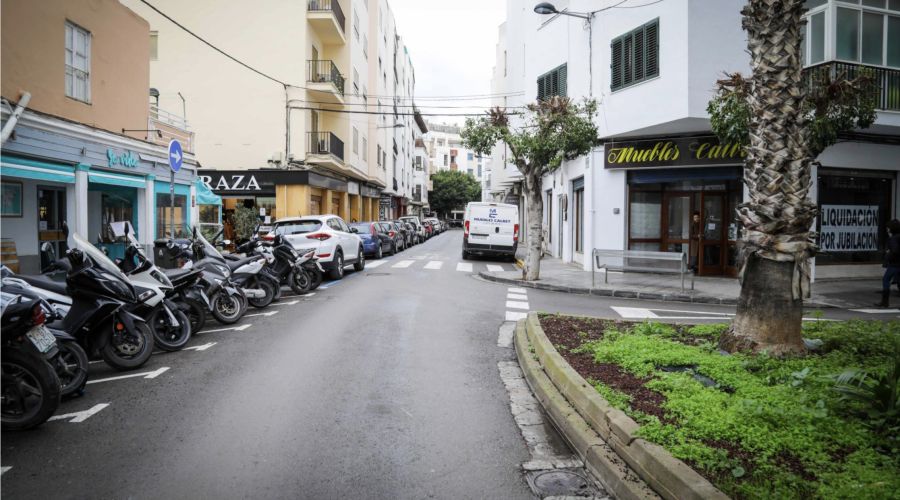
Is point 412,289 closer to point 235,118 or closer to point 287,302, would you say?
point 287,302

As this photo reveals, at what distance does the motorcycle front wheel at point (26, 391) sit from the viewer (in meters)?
4.44

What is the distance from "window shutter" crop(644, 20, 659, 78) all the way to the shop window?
13545 millimetres

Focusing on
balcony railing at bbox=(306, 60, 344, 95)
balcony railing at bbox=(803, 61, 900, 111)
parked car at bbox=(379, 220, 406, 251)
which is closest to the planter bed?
balcony railing at bbox=(803, 61, 900, 111)

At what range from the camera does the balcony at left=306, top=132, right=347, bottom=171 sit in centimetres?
2658

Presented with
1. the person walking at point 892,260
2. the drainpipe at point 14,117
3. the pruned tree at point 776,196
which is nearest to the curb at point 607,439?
the pruned tree at point 776,196

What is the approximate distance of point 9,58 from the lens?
427 inches

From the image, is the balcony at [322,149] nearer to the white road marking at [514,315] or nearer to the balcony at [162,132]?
the balcony at [162,132]

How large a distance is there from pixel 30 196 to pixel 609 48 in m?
15.5

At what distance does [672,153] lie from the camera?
16422mm

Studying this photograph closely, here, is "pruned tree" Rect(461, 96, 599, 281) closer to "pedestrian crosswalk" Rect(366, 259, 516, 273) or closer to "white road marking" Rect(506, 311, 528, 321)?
"pedestrian crosswalk" Rect(366, 259, 516, 273)

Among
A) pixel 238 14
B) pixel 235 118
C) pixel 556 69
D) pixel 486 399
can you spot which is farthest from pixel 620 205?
pixel 238 14

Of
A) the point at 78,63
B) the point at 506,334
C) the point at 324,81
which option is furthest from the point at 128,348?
the point at 324,81

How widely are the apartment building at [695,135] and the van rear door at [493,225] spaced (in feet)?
12.1

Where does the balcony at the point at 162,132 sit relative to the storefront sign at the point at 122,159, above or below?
above
